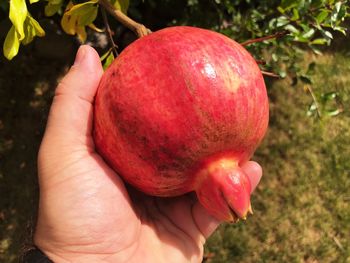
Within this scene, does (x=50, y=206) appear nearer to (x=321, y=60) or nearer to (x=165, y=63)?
(x=165, y=63)

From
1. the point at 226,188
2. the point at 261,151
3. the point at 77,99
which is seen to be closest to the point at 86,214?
the point at 77,99

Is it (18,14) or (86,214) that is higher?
(18,14)

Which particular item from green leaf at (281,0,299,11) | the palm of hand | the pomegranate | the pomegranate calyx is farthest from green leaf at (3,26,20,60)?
green leaf at (281,0,299,11)

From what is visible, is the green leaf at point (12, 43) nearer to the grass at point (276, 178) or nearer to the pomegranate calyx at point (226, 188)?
the pomegranate calyx at point (226, 188)

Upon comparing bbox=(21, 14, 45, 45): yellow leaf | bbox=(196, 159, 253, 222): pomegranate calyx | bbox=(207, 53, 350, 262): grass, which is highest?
bbox=(21, 14, 45, 45): yellow leaf

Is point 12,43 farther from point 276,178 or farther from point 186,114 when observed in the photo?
point 276,178

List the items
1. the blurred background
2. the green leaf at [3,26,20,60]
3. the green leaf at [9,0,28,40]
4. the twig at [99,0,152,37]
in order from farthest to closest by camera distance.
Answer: the blurred background, the twig at [99,0,152,37], the green leaf at [3,26,20,60], the green leaf at [9,0,28,40]

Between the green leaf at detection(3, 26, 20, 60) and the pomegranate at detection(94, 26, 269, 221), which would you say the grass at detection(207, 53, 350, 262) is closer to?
the pomegranate at detection(94, 26, 269, 221)
